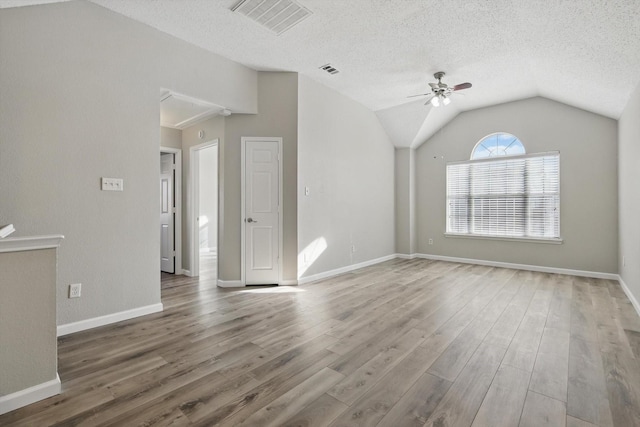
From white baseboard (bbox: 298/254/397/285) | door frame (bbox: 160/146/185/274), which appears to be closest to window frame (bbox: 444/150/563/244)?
white baseboard (bbox: 298/254/397/285)

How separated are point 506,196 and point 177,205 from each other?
6.21m

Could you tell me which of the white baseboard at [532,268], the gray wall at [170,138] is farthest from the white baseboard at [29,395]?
the white baseboard at [532,268]

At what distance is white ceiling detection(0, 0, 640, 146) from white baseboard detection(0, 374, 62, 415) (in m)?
2.71

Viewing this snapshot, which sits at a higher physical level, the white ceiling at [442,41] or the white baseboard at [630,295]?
the white ceiling at [442,41]

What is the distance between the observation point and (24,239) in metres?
1.75

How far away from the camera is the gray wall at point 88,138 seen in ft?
8.30

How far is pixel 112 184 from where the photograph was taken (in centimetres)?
306

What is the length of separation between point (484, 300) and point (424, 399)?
246 cm

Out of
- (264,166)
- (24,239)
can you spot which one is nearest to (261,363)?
(24,239)

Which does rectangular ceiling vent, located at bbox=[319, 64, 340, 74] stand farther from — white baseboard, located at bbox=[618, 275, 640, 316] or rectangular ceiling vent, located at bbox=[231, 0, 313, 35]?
white baseboard, located at bbox=[618, 275, 640, 316]

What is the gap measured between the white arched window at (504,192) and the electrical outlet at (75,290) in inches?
252

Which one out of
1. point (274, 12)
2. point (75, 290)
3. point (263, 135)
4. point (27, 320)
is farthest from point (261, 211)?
point (27, 320)

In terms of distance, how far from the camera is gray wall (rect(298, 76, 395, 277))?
4.74m

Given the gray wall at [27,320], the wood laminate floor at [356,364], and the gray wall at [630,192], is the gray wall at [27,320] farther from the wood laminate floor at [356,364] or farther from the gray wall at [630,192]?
the gray wall at [630,192]
